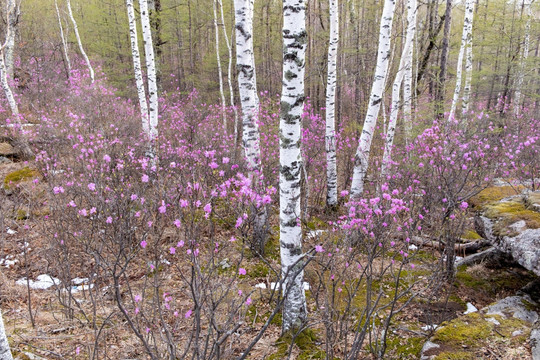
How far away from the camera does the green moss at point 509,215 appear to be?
417 cm

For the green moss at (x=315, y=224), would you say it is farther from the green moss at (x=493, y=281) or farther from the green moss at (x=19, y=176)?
the green moss at (x=19, y=176)

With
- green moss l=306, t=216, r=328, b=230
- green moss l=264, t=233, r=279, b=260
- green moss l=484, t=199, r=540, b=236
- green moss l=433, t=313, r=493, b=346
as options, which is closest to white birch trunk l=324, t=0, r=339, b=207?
green moss l=306, t=216, r=328, b=230

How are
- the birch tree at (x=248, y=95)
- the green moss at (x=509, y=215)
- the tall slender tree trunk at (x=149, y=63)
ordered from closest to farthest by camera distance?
the green moss at (x=509, y=215)
the birch tree at (x=248, y=95)
the tall slender tree trunk at (x=149, y=63)

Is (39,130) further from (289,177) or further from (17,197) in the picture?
(289,177)

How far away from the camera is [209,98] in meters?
16.5

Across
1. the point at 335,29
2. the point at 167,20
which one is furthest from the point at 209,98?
the point at 335,29

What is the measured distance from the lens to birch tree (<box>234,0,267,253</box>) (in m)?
4.95

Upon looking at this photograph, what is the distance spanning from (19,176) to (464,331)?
899 centimetres

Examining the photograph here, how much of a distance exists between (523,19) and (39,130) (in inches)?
728

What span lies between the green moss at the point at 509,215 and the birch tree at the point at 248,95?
11.1 feet

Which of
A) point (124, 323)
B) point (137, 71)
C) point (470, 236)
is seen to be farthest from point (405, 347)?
point (137, 71)

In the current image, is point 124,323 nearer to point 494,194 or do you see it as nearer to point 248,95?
point 248,95

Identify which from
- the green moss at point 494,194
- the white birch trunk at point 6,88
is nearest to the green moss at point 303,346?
the green moss at point 494,194

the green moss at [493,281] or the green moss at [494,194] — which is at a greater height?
the green moss at [494,194]
